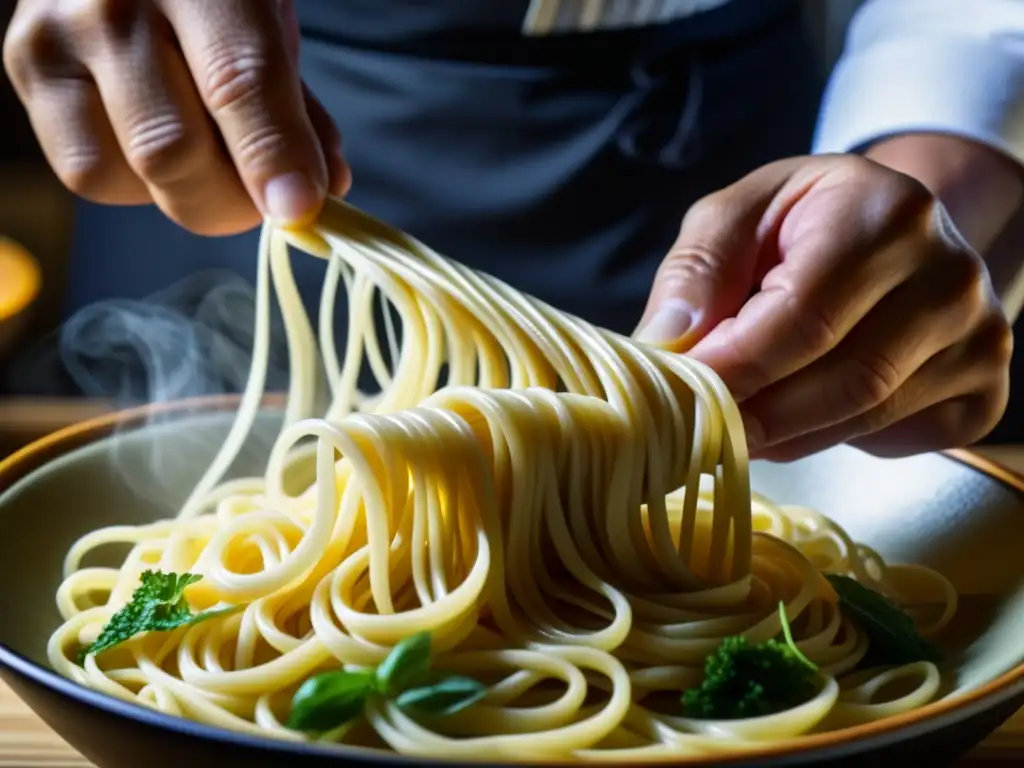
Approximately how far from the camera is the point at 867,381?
1.36 metres

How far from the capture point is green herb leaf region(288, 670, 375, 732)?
3.36ft

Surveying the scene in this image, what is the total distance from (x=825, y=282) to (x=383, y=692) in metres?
0.62

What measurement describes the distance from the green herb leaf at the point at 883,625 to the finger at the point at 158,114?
770 millimetres

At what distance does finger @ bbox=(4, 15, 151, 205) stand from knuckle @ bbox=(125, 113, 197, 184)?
83mm

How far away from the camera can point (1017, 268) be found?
200 centimetres

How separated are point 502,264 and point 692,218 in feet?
3.12

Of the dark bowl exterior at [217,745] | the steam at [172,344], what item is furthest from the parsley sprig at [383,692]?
the steam at [172,344]

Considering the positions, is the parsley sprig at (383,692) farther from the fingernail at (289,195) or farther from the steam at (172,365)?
the steam at (172,365)

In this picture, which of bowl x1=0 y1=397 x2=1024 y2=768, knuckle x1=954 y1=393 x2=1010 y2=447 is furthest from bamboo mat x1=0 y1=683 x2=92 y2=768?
knuckle x1=954 y1=393 x2=1010 y2=447

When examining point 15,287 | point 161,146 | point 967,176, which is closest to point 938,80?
point 967,176

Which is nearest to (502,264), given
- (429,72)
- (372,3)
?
(429,72)

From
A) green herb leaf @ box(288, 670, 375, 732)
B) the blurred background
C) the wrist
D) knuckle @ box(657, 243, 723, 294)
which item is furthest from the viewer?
the blurred background

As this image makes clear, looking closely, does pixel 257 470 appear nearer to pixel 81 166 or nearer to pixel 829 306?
pixel 81 166

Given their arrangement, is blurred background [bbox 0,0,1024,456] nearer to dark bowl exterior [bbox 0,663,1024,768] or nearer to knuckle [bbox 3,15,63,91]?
knuckle [bbox 3,15,63,91]
